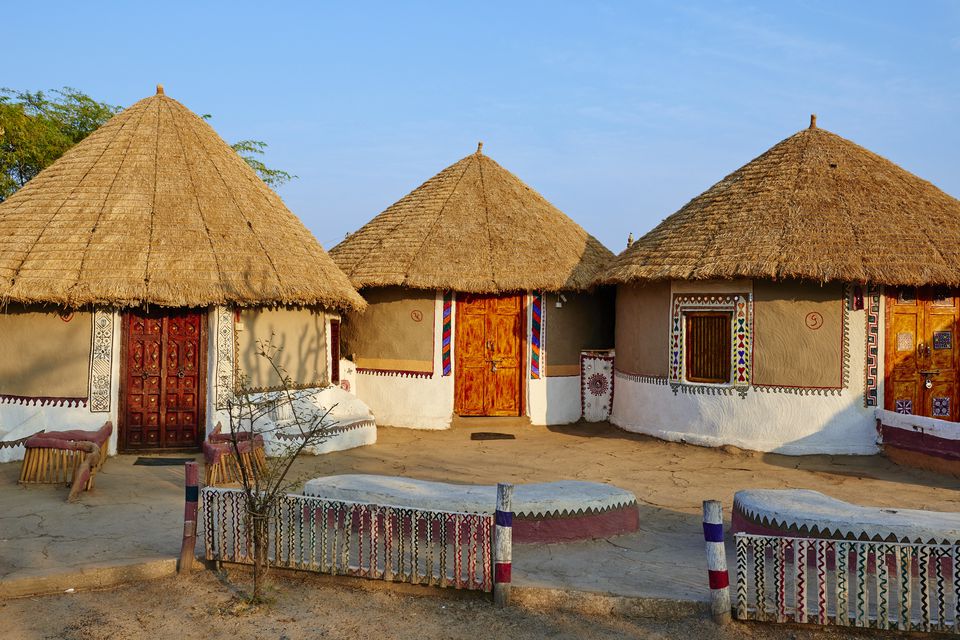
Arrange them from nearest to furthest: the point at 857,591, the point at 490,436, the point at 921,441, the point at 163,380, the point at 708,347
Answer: the point at 857,591, the point at 921,441, the point at 163,380, the point at 708,347, the point at 490,436

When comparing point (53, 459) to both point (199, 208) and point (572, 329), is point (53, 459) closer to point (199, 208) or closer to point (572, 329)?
point (199, 208)

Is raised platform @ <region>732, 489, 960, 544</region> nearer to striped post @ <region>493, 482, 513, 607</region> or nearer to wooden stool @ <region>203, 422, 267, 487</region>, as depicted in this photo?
striped post @ <region>493, 482, 513, 607</region>

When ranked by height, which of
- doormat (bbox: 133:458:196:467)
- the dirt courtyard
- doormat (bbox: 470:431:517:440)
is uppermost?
doormat (bbox: 133:458:196:467)

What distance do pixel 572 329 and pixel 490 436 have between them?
2.58 meters

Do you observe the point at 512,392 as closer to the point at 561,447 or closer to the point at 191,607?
the point at 561,447

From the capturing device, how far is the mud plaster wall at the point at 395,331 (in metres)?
13.0

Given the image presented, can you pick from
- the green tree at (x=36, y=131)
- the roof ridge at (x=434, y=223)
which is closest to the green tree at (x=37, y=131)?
the green tree at (x=36, y=131)

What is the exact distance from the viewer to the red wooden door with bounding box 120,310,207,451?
33.3 ft

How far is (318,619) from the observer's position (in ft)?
15.8

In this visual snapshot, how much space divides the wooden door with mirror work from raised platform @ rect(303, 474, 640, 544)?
5.93m

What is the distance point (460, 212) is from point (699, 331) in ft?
15.9

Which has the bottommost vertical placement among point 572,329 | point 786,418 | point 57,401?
point 786,418

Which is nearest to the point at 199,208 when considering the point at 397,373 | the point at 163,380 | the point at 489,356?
the point at 163,380

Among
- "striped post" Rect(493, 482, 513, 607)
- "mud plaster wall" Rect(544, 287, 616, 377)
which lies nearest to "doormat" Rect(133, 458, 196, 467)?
"striped post" Rect(493, 482, 513, 607)
